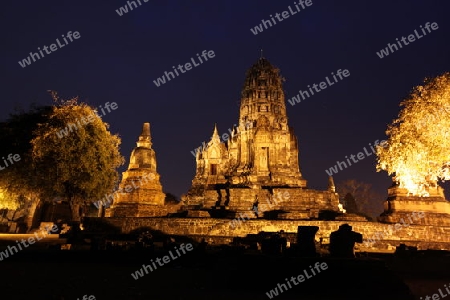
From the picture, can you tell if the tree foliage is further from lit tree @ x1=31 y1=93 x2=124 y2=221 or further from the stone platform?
the stone platform

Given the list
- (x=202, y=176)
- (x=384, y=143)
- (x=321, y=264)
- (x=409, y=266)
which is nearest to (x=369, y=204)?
(x=202, y=176)

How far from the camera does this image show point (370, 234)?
17531 mm

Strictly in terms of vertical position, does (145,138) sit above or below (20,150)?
below

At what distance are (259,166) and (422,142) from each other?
1481 centimetres

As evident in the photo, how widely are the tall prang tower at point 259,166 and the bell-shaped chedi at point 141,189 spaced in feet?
11.1

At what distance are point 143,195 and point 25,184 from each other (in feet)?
24.9

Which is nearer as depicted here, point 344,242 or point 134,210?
point 344,242

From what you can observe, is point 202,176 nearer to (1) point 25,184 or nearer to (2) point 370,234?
(1) point 25,184

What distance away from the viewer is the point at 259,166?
1175 inches

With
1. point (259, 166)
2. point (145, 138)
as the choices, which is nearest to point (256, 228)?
point (259, 166)

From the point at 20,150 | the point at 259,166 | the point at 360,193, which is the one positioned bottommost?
the point at 360,193

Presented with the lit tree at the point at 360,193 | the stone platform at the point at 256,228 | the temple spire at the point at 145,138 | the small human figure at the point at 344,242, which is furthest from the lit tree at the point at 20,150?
the lit tree at the point at 360,193

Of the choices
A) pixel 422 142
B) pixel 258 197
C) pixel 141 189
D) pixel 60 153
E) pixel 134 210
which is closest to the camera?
pixel 422 142

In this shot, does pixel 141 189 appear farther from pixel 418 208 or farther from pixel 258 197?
pixel 418 208
